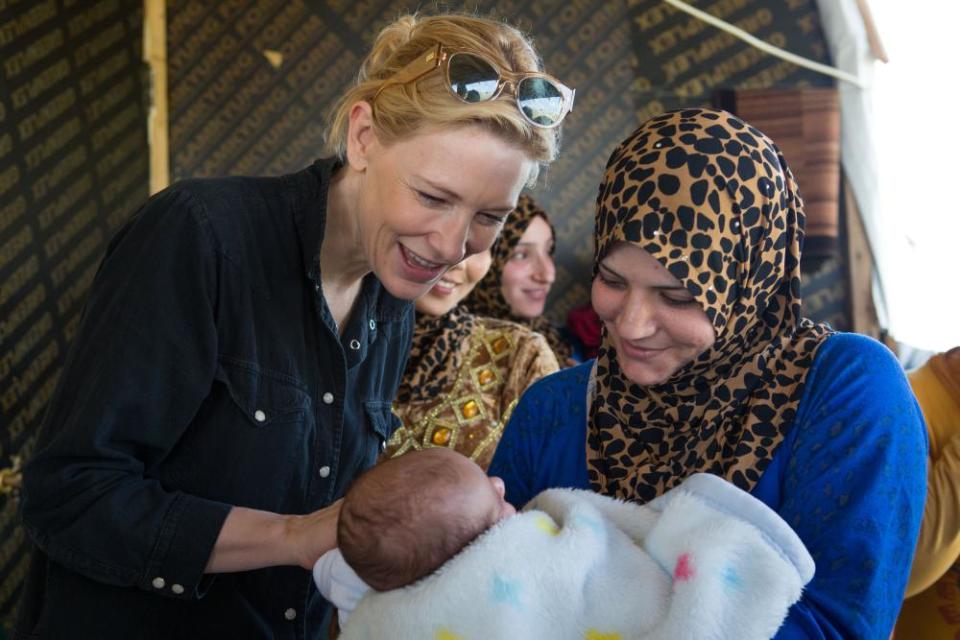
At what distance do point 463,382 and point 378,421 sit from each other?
110cm

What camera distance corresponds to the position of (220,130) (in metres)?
4.67

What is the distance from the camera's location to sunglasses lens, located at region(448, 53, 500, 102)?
163 cm

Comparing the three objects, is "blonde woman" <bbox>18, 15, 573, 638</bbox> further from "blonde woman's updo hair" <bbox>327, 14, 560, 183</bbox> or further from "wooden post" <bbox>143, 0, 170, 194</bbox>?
"wooden post" <bbox>143, 0, 170, 194</bbox>

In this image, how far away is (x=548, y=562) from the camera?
140 cm

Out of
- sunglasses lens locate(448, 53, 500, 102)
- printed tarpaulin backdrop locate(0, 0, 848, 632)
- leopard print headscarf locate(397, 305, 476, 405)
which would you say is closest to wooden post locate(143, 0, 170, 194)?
printed tarpaulin backdrop locate(0, 0, 848, 632)

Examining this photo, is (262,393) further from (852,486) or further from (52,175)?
(52,175)

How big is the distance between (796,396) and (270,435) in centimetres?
87

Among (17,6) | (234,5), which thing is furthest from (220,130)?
(17,6)

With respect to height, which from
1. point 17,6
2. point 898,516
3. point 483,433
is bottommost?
point 483,433

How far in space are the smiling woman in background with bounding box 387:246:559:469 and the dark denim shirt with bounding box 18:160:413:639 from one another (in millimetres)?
1056

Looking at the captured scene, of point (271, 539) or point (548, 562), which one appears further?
point (271, 539)

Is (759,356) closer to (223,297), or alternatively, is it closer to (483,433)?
(223,297)

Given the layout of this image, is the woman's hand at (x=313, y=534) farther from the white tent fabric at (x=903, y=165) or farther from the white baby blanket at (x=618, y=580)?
the white tent fabric at (x=903, y=165)

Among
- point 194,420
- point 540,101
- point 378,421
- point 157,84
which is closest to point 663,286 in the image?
point 540,101
